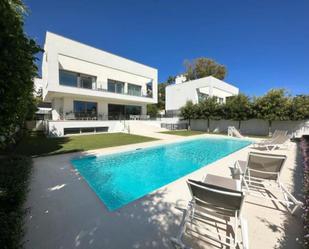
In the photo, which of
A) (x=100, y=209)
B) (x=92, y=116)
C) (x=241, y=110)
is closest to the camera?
(x=100, y=209)

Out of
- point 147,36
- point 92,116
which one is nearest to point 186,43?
point 147,36

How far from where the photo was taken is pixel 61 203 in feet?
12.6

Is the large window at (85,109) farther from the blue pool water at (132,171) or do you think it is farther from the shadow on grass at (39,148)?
the blue pool water at (132,171)

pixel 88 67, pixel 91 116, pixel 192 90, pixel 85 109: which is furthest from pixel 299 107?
pixel 85 109

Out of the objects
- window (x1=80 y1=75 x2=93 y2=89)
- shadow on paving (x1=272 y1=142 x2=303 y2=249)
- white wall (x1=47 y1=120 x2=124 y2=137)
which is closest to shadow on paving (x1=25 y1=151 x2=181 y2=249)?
shadow on paving (x1=272 y1=142 x2=303 y2=249)

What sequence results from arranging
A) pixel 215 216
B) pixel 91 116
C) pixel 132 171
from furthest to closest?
pixel 91 116
pixel 132 171
pixel 215 216

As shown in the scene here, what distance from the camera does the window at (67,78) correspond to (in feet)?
58.3

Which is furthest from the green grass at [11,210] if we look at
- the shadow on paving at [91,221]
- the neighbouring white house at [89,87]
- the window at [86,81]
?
the window at [86,81]

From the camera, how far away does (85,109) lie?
68.0 ft

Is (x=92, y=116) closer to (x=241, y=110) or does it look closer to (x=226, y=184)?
(x=241, y=110)

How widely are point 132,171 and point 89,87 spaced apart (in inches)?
651

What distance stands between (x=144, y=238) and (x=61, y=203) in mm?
2356

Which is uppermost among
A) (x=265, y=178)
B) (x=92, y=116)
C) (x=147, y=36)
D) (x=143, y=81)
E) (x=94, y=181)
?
(x=147, y=36)

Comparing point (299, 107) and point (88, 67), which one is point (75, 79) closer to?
point (88, 67)
